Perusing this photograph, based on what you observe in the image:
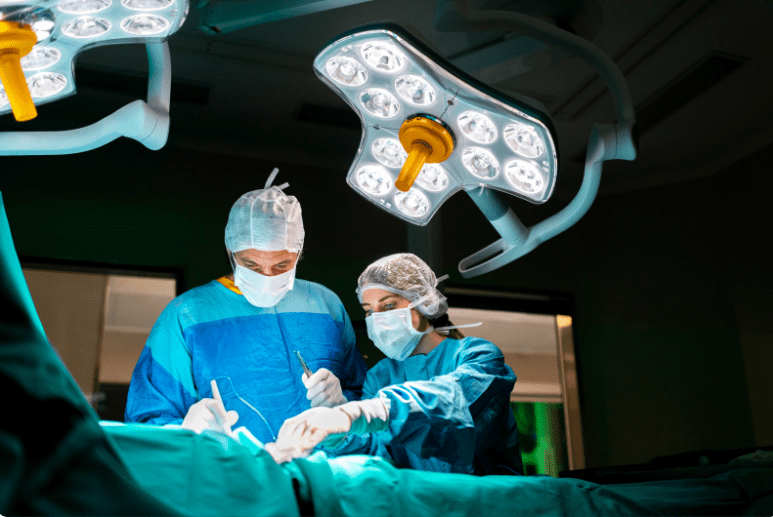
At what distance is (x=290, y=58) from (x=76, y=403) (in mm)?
2433

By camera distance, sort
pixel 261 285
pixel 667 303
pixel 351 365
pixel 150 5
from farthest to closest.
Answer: pixel 667 303 < pixel 351 365 < pixel 261 285 < pixel 150 5

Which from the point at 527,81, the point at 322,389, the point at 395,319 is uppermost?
the point at 527,81

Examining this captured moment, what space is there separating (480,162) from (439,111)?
0.70ft

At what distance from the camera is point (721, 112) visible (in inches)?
145

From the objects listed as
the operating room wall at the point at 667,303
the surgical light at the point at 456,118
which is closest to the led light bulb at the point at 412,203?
the surgical light at the point at 456,118

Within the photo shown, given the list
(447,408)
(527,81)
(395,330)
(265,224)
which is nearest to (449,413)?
(447,408)

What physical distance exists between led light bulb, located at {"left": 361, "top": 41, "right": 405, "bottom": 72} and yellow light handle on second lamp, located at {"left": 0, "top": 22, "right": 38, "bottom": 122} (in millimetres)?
699

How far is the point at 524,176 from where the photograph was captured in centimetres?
172

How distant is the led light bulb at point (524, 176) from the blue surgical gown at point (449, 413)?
0.43 m

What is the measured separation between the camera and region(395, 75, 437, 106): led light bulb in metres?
1.57

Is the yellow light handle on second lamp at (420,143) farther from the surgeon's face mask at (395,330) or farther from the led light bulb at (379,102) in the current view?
the surgeon's face mask at (395,330)

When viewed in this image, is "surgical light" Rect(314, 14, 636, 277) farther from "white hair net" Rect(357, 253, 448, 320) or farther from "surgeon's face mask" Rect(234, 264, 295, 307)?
"surgeon's face mask" Rect(234, 264, 295, 307)

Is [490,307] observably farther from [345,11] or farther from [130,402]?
[130,402]

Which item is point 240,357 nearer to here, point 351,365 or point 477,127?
point 351,365
